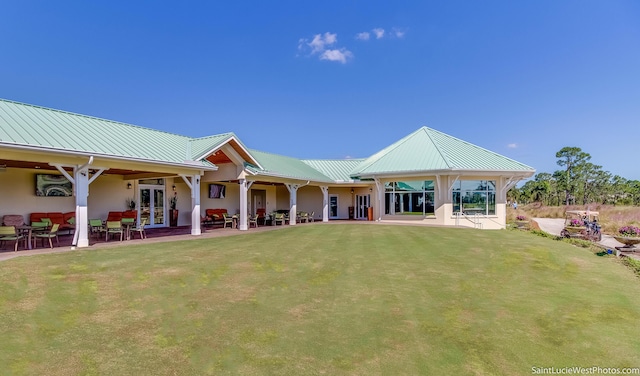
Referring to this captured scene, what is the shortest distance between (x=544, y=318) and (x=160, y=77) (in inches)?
977

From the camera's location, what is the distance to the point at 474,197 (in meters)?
20.5

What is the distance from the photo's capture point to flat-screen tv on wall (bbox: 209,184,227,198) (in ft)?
68.1

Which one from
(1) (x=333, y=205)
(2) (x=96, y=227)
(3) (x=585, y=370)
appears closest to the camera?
(3) (x=585, y=370)

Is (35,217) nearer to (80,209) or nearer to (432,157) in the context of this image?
(80,209)

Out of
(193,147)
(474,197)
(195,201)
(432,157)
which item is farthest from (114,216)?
(474,197)

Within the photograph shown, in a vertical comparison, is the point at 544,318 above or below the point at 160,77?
below

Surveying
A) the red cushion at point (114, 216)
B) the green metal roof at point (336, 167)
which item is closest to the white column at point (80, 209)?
the red cushion at point (114, 216)

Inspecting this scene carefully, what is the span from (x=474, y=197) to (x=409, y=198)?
12.8ft

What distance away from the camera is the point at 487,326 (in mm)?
4762

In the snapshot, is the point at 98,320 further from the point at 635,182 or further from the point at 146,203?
the point at 635,182

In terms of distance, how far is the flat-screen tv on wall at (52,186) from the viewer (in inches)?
510

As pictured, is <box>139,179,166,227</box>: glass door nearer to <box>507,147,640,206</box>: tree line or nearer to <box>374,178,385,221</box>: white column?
<box>374,178,385,221</box>: white column

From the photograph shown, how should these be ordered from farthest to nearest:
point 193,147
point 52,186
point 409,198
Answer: point 409,198
point 193,147
point 52,186

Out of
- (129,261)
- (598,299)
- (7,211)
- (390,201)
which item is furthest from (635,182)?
(7,211)
